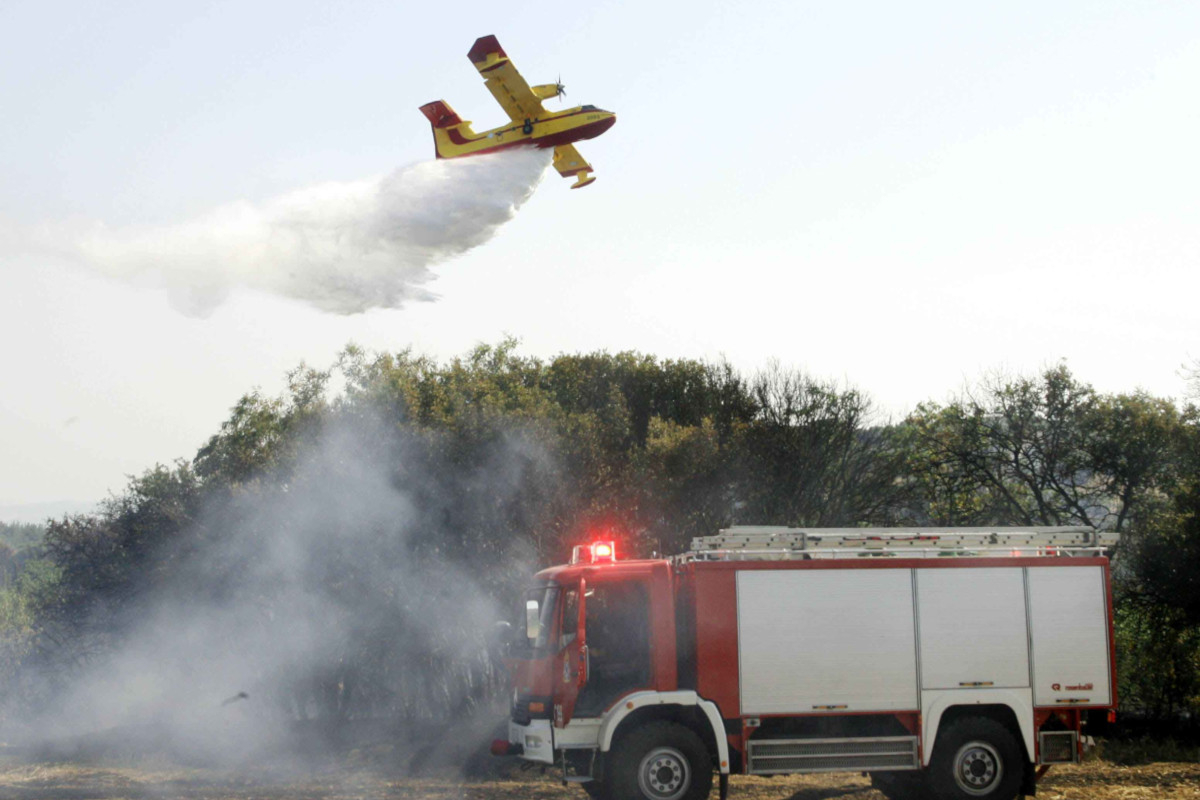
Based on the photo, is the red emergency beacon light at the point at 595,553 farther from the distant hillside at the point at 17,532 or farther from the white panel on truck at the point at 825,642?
the distant hillside at the point at 17,532

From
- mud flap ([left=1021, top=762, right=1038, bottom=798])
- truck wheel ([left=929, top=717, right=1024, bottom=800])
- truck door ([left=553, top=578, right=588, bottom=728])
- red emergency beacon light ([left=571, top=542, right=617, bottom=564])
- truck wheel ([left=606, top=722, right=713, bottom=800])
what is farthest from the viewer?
red emergency beacon light ([left=571, top=542, right=617, bottom=564])

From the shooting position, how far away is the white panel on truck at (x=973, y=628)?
10.9 metres

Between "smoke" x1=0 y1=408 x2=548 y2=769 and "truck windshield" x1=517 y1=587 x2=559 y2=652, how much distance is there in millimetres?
8757

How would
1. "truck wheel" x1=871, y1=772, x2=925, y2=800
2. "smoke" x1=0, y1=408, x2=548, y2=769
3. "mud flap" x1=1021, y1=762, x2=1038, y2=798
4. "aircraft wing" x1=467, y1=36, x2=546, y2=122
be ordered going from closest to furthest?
"mud flap" x1=1021, y1=762, x2=1038, y2=798 → "truck wheel" x1=871, y1=772, x2=925, y2=800 → "aircraft wing" x1=467, y1=36, x2=546, y2=122 → "smoke" x1=0, y1=408, x2=548, y2=769

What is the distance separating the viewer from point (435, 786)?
14414mm

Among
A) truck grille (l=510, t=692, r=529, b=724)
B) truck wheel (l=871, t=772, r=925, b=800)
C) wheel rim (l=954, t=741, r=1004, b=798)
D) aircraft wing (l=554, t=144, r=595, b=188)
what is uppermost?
aircraft wing (l=554, t=144, r=595, b=188)

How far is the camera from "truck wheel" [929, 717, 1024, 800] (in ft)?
35.6

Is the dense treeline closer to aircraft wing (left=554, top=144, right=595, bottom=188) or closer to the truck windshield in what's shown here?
aircraft wing (left=554, top=144, right=595, bottom=188)

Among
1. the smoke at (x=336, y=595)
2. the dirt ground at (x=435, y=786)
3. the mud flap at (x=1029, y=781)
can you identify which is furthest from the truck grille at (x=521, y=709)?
the smoke at (x=336, y=595)

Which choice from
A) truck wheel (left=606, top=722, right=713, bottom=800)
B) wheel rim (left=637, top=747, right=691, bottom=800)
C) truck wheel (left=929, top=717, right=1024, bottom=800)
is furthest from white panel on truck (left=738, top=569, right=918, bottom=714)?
wheel rim (left=637, top=747, right=691, bottom=800)

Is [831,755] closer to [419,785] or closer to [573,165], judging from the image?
[419,785]

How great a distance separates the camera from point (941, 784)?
1084 cm

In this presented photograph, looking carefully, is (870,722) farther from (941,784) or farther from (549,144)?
(549,144)

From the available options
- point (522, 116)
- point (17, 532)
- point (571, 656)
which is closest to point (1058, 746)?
point (571, 656)
